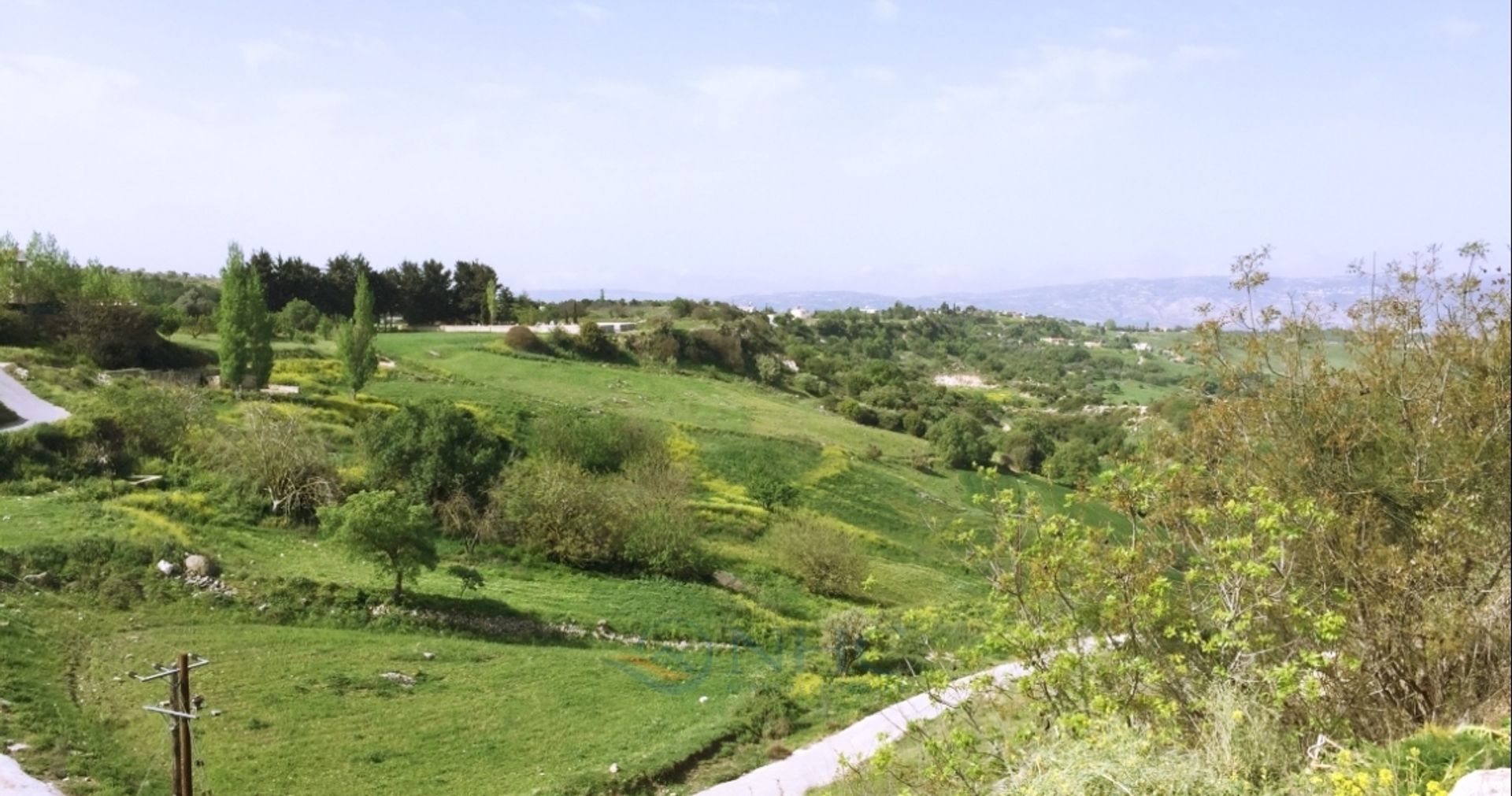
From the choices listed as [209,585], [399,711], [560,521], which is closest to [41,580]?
[209,585]

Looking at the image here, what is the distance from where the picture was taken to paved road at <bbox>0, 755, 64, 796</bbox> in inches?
479

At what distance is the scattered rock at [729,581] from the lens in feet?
95.1

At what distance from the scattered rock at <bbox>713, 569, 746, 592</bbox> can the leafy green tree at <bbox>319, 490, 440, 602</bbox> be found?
990 cm

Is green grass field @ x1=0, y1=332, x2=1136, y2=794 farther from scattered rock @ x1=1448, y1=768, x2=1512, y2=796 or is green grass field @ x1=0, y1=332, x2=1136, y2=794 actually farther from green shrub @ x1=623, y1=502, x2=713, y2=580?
scattered rock @ x1=1448, y1=768, x2=1512, y2=796

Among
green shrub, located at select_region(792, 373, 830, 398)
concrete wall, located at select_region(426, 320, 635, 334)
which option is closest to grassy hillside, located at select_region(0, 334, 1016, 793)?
concrete wall, located at select_region(426, 320, 635, 334)

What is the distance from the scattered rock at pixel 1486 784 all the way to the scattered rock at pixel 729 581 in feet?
76.4

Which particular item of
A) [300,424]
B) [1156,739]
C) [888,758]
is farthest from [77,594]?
[1156,739]

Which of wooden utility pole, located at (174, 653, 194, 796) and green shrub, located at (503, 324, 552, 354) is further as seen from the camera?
green shrub, located at (503, 324, 552, 354)

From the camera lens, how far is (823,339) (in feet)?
374

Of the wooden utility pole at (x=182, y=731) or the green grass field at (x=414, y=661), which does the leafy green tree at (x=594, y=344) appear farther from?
the wooden utility pole at (x=182, y=731)

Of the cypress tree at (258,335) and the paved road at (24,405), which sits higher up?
the cypress tree at (258,335)

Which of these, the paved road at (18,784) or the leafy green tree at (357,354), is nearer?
the paved road at (18,784)

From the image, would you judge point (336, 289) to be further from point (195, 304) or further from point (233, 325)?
point (233, 325)

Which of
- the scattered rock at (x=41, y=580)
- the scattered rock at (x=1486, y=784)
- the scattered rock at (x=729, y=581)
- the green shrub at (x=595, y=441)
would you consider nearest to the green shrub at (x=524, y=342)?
the green shrub at (x=595, y=441)
